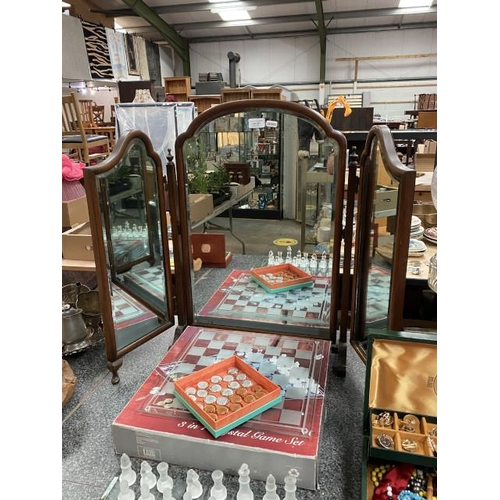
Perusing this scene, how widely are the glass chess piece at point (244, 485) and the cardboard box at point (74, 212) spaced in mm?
1843

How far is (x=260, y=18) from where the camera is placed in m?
8.51

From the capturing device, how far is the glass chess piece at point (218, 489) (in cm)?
119

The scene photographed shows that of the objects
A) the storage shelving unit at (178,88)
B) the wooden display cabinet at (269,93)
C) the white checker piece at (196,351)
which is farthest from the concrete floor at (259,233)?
the storage shelving unit at (178,88)

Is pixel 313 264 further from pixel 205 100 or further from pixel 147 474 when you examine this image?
pixel 205 100

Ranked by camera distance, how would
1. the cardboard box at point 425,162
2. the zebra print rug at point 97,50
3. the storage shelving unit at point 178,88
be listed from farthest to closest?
1. the storage shelving unit at point 178,88
2. the zebra print rug at point 97,50
3. the cardboard box at point 425,162

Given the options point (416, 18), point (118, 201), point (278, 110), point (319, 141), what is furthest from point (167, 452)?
point (416, 18)

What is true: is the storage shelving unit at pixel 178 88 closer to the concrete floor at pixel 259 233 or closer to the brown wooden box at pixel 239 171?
the brown wooden box at pixel 239 171

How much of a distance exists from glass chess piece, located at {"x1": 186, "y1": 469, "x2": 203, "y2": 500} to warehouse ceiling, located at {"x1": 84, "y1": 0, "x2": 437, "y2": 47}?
25.4 ft

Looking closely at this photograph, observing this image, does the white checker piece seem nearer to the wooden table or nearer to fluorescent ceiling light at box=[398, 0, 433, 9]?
the wooden table

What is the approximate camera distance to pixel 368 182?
1.65 metres

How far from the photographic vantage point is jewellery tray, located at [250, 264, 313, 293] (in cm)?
228

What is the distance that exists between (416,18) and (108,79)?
6270mm

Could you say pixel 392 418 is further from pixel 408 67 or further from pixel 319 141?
pixel 408 67

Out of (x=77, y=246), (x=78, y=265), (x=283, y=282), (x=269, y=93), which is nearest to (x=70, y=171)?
(x=77, y=246)
